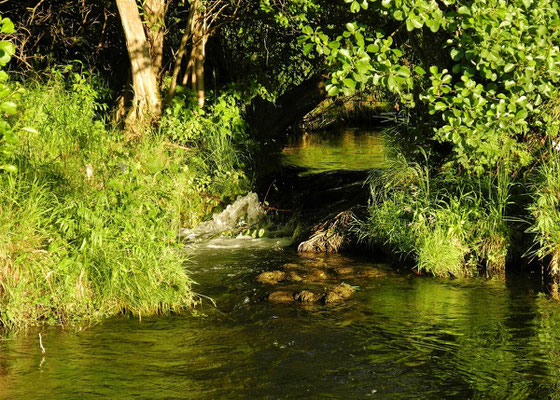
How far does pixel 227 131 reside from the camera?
488 inches

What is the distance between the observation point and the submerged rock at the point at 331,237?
9789mm

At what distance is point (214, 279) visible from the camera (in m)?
8.55

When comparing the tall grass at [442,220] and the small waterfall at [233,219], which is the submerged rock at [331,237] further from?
the small waterfall at [233,219]

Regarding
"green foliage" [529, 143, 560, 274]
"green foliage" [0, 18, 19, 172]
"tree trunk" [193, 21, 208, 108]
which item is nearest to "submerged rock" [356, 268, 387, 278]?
"green foliage" [529, 143, 560, 274]

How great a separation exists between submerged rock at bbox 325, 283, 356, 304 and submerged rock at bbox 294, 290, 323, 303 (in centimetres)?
10

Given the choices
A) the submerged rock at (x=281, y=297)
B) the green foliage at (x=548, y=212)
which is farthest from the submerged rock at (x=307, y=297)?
the green foliage at (x=548, y=212)

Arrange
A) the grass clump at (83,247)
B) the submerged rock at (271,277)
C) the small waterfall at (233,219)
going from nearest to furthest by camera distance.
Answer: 1. the grass clump at (83,247)
2. the submerged rock at (271,277)
3. the small waterfall at (233,219)

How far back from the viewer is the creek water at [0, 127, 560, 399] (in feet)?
18.1

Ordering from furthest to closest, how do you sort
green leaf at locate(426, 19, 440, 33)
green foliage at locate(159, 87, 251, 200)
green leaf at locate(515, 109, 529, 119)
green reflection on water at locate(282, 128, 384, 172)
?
green reflection on water at locate(282, 128, 384, 172)
green foliage at locate(159, 87, 251, 200)
green leaf at locate(515, 109, 529, 119)
green leaf at locate(426, 19, 440, 33)

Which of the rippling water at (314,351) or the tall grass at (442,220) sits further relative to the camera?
the tall grass at (442,220)

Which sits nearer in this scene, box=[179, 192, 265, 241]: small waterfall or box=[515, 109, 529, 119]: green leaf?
box=[515, 109, 529, 119]: green leaf

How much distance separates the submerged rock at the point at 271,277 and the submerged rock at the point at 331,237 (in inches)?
54.1

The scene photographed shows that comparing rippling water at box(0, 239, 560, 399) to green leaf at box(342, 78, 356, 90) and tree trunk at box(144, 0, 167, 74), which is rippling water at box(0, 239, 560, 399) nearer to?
green leaf at box(342, 78, 356, 90)

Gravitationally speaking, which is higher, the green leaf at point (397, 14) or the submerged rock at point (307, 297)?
the green leaf at point (397, 14)
